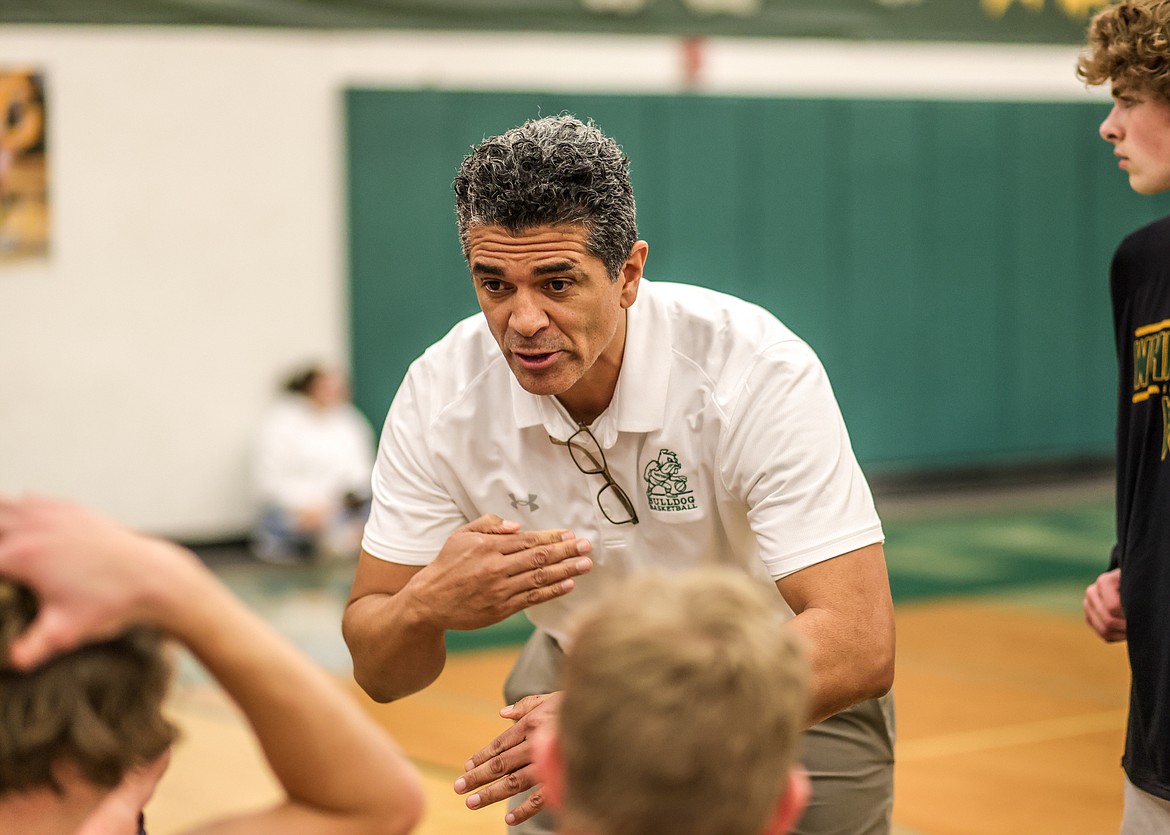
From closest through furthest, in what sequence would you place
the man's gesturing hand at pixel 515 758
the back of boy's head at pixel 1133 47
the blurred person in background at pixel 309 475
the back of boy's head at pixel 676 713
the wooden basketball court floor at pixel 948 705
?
1. the back of boy's head at pixel 676 713
2. the man's gesturing hand at pixel 515 758
3. the back of boy's head at pixel 1133 47
4. the wooden basketball court floor at pixel 948 705
5. the blurred person in background at pixel 309 475

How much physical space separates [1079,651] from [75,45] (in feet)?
21.2

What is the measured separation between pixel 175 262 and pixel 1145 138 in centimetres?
759

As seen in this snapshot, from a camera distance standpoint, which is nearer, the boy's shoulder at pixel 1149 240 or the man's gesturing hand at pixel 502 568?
the man's gesturing hand at pixel 502 568

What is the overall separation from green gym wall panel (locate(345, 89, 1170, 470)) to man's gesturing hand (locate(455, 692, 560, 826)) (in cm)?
774

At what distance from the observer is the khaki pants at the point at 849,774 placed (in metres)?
2.81

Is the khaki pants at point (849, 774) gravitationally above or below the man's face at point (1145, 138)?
below

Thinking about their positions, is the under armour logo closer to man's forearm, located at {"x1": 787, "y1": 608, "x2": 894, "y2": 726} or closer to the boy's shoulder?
man's forearm, located at {"x1": 787, "y1": 608, "x2": 894, "y2": 726}

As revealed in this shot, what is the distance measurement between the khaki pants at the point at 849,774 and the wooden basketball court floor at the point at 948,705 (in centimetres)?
176

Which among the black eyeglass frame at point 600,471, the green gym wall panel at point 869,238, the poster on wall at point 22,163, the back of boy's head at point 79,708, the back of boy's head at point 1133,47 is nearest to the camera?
the back of boy's head at point 79,708

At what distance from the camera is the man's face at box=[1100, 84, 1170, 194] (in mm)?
2613

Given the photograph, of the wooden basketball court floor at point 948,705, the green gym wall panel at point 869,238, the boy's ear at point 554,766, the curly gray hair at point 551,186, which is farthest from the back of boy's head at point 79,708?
the green gym wall panel at point 869,238

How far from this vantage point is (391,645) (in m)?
2.70

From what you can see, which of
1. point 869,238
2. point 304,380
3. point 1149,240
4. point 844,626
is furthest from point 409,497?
point 869,238

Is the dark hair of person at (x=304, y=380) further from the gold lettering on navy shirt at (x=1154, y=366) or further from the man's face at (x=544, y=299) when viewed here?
the gold lettering on navy shirt at (x=1154, y=366)
